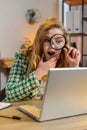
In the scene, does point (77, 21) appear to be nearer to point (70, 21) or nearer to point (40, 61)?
point (70, 21)

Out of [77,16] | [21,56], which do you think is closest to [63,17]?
[77,16]

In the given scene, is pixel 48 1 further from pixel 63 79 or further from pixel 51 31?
pixel 63 79

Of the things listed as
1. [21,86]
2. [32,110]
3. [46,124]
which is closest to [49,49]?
[21,86]

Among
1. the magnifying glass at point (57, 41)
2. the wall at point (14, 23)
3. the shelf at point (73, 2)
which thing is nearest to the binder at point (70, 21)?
the shelf at point (73, 2)

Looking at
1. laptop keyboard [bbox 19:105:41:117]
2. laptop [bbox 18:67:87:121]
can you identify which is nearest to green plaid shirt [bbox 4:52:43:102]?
laptop keyboard [bbox 19:105:41:117]

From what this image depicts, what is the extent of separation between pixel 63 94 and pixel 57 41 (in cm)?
47

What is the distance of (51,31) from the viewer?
57.0 inches

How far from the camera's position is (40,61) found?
1382mm

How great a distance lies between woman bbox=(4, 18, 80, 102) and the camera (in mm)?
1302

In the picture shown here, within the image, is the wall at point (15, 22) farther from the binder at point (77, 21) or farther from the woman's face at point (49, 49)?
the woman's face at point (49, 49)

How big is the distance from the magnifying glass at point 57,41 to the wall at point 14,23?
94.9 inches

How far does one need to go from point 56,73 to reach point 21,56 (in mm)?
704

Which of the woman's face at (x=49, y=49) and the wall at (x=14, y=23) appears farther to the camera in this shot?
the wall at (x=14, y=23)

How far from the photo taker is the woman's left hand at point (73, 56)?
4.62 ft
